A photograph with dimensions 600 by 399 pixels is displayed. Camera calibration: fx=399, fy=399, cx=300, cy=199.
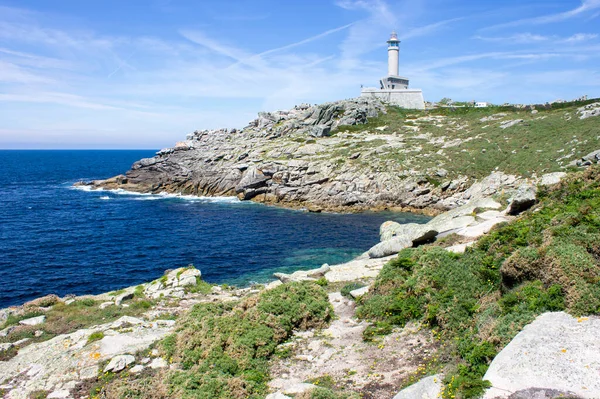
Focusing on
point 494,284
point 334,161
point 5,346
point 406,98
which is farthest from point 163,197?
point 494,284

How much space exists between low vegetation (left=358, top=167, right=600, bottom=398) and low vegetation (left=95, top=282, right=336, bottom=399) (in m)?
2.77

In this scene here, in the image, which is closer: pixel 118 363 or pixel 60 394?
pixel 60 394

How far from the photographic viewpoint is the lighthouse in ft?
361

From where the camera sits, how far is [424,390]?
10.1m

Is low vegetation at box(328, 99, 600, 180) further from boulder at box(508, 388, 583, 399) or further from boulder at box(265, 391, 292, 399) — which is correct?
boulder at box(265, 391, 292, 399)

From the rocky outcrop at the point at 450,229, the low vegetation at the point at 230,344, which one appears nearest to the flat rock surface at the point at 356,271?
the rocky outcrop at the point at 450,229

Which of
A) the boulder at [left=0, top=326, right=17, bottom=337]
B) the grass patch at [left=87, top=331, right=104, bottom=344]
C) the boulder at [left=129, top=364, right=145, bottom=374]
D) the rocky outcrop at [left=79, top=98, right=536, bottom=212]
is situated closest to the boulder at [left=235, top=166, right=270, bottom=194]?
the rocky outcrop at [left=79, top=98, right=536, bottom=212]

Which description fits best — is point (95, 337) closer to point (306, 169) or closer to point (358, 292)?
point (358, 292)

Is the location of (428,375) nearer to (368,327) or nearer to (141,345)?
(368,327)

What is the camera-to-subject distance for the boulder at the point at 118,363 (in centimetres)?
1341

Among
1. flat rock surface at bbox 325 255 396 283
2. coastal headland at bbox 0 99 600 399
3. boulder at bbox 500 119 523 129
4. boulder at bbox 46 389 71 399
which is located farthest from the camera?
boulder at bbox 500 119 523 129

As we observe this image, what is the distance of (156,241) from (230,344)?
38585 mm

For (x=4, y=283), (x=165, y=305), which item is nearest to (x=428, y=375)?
(x=165, y=305)

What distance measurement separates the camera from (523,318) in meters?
11.3
